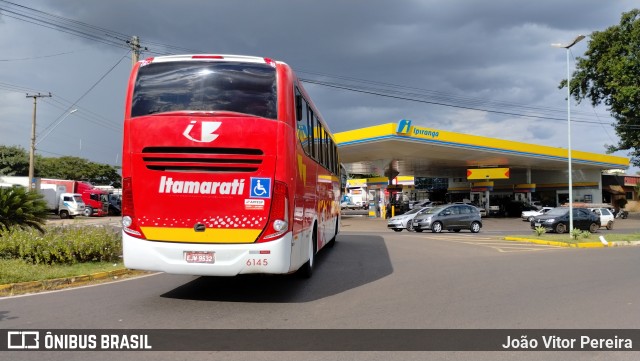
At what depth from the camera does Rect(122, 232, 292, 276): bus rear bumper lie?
6645 mm

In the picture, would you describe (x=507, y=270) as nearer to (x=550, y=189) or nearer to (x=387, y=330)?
(x=387, y=330)

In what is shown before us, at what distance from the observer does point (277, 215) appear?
266 inches

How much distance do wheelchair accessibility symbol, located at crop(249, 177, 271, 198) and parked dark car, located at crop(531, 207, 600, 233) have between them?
Result: 22695 mm

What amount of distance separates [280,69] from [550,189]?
60.2 metres

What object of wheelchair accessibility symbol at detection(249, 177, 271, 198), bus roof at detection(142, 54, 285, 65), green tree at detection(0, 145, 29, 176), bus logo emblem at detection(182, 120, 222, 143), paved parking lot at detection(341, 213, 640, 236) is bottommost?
paved parking lot at detection(341, 213, 640, 236)

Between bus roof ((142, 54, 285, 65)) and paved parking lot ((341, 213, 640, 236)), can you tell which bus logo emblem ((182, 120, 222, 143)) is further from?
paved parking lot ((341, 213, 640, 236))

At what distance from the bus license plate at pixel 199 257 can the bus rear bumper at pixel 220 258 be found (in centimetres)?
1

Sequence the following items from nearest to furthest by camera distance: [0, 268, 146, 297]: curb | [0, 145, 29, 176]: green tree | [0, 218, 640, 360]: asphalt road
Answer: [0, 218, 640, 360]: asphalt road → [0, 268, 146, 297]: curb → [0, 145, 29, 176]: green tree

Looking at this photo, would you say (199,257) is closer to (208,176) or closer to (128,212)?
(208,176)

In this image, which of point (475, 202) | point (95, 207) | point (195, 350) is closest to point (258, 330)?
point (195, 350)

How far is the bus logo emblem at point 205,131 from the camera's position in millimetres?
6680

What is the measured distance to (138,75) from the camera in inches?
280

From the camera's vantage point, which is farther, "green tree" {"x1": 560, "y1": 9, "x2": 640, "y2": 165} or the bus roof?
"green tree" {"x1": 560, "y1": 9, "x2": 640, "y2": 165}

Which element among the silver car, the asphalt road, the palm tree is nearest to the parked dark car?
the silver car
